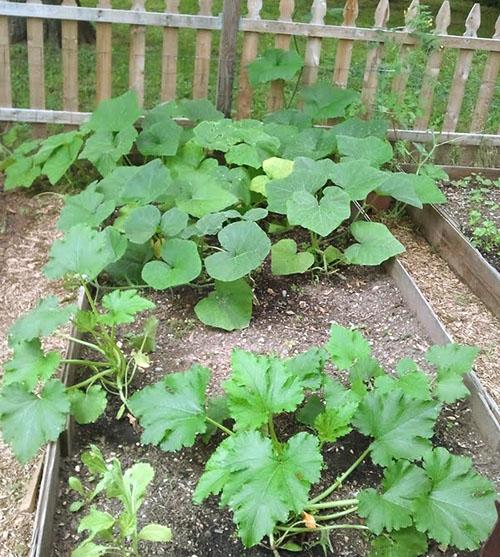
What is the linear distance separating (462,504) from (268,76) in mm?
3463

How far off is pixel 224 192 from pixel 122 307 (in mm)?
1264

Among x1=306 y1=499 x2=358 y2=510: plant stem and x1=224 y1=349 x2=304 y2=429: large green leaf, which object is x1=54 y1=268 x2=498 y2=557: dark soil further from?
x1=224 y1=349 x2=304 y2=429: large green leaf

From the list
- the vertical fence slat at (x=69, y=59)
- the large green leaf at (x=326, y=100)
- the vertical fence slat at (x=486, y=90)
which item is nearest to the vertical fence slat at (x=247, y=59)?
the large green leaf at (x=326, y=100)

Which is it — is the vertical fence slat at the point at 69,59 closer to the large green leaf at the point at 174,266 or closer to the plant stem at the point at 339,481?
the large green leaf at the point at 174,266

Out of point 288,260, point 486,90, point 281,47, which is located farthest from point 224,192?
point 486,90

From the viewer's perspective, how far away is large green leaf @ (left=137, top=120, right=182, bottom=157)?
4.34m

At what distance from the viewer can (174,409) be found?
96.5 inches

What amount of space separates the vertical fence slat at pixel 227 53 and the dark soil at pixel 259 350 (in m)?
1.89

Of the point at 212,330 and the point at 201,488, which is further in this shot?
the point at 212,330

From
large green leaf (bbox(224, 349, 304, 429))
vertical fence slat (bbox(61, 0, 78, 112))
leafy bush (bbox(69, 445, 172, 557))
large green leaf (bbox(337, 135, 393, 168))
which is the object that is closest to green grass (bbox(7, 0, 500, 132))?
large green leaf (bbox(337, 135, 393, 168))

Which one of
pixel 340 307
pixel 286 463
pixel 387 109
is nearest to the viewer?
pixel 286 463

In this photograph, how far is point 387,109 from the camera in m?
4.70

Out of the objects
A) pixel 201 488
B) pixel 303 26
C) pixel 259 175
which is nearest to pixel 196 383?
pixel 201 488

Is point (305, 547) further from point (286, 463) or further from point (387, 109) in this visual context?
point (387, 109)
